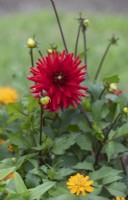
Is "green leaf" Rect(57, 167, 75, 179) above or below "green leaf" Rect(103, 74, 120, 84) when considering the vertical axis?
below

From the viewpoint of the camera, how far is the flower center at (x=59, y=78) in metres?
1.45

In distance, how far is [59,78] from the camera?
4.74 ft

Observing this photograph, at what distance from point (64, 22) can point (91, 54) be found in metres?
0.79

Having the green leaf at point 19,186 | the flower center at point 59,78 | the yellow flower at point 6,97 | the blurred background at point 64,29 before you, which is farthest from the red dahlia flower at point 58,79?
the blurred background at point 64,29

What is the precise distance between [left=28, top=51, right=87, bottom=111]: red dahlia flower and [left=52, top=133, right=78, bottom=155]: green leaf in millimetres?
119

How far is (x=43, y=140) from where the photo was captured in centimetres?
152

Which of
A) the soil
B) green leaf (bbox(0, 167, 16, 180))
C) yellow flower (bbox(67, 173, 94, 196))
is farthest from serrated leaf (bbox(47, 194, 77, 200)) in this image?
Result: the soil

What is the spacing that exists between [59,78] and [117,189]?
0.33m

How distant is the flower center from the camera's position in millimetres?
1447

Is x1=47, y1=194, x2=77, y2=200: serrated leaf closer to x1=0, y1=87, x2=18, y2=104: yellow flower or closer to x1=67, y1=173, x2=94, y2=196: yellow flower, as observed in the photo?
x1=67, y1=173, x2=94, y2=196: yellow flower

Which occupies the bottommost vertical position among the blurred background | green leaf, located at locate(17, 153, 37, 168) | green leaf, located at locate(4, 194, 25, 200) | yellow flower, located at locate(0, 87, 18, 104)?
green leaf, located at locate(4, 194, 25, 200)

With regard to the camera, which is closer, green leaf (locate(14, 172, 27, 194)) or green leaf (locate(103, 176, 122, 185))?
→ green leaf (locate(14, 172, 27, 194))

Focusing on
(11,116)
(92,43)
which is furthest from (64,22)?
(11,116)

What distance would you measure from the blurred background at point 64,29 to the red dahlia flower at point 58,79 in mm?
2528
